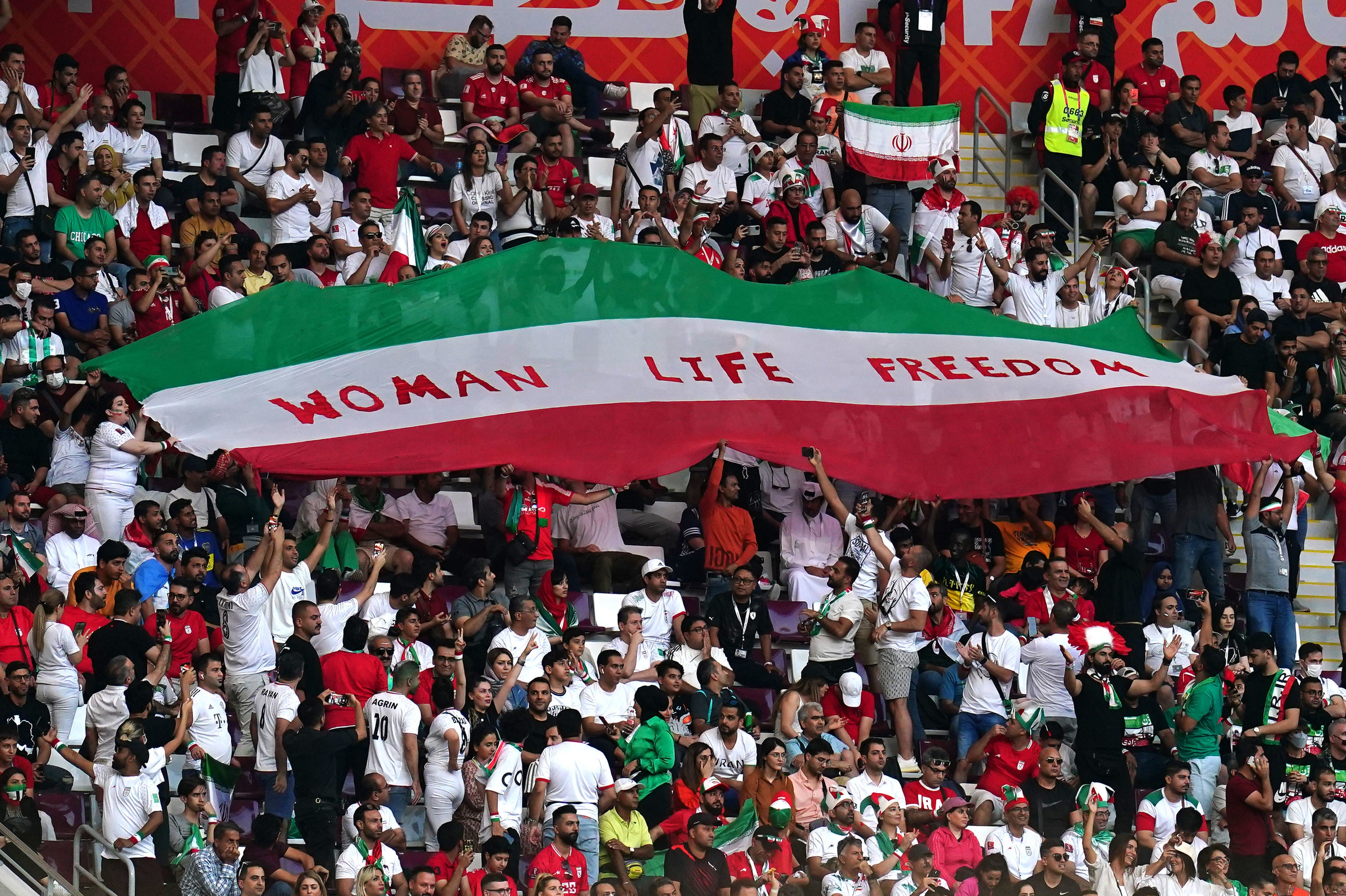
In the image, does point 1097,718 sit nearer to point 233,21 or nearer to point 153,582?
point 153,582

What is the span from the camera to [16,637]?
14938 mm

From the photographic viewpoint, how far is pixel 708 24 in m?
21.8

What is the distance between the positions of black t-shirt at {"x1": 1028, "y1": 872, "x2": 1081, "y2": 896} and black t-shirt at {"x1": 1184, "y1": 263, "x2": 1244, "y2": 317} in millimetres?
6692

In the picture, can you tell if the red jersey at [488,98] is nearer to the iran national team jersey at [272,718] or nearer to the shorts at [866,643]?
the shorts at [866,643]

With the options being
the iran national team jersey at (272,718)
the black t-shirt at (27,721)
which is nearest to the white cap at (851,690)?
the iran national team jersey at (272,718)

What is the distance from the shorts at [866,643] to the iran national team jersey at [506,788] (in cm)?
310

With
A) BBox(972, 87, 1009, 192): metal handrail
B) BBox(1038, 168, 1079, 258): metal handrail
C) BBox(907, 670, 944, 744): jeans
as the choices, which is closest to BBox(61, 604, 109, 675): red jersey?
BBox(907, 670, 944, 744): jeans

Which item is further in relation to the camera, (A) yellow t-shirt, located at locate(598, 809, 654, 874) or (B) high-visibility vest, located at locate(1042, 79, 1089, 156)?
(B) high-visibility vest, located at locate(1042, 79, 1089, 156)

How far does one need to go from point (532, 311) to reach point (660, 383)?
1.07 meters

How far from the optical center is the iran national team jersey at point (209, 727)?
48.3ft

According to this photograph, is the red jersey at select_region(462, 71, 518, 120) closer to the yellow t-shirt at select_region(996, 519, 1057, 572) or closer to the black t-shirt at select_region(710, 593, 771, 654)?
the yellow t-shirt at select_region(996, 519, 1057, 572)

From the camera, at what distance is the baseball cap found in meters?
16.4

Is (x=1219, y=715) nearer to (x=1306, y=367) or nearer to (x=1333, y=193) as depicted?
(x=1306, y=367)

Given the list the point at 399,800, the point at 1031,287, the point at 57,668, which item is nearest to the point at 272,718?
the point at 399,800
